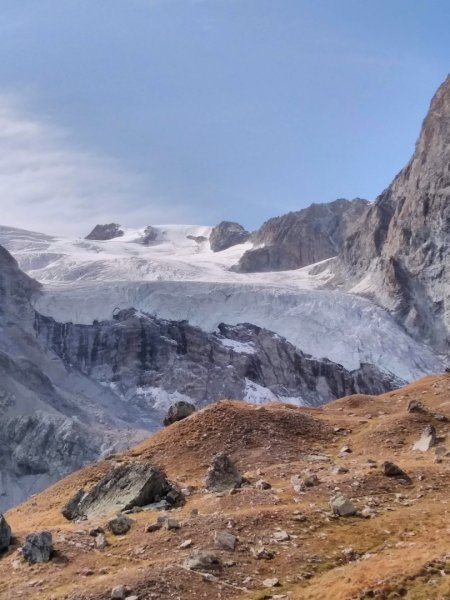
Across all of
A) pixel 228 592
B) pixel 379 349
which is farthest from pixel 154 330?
pixel 228 592

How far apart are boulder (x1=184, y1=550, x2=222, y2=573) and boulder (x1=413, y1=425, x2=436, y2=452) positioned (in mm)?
13689

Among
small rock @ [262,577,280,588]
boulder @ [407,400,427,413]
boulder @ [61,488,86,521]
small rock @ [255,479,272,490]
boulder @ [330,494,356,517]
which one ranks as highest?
boulder @ [407,400,427,413]

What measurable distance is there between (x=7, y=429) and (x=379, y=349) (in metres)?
78.4

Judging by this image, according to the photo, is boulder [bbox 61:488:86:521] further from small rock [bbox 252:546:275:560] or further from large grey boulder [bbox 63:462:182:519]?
small rock [bbox 252:546:275:560]

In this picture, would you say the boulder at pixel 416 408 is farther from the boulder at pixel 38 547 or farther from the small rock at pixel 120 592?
the small rock at pixel 120 592

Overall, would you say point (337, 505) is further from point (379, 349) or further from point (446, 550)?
point (379, 349)

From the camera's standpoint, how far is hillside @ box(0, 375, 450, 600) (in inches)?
760

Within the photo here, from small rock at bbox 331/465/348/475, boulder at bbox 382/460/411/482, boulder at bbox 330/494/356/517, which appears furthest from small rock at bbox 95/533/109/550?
boulder at bbox 382/460/411/482

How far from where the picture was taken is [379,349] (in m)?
173

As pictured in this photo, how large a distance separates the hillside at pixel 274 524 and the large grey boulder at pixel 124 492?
0.75 m

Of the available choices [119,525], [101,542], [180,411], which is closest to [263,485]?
[119,525]

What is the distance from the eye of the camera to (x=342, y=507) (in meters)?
23.7

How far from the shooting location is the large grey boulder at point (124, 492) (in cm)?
2745

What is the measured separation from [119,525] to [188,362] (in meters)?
161
